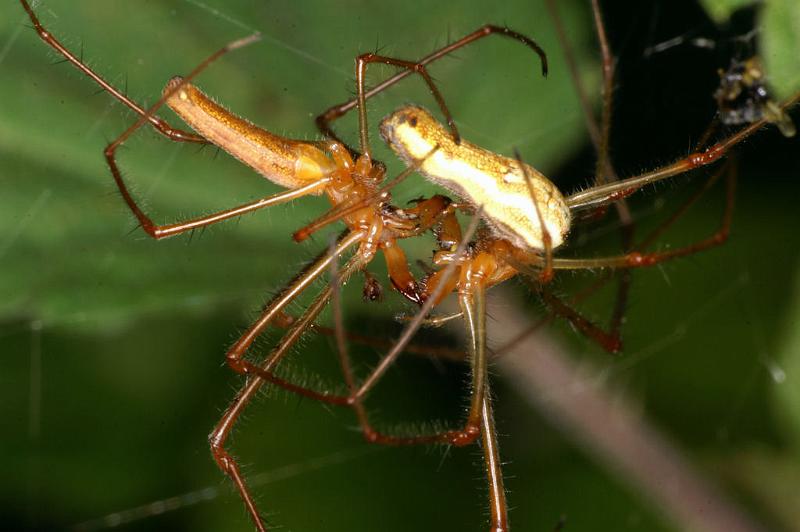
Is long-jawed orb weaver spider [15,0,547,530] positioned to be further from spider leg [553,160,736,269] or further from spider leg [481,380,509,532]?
spider leg [553,160,736,269]

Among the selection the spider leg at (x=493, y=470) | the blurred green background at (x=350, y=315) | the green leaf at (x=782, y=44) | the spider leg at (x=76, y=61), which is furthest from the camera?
the blurred green background at (x=350, y=315)

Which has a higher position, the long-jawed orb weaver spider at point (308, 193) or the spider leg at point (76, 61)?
the spider leg at point (76, 61)

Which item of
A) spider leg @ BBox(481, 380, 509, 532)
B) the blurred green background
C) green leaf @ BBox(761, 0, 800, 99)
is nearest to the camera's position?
green leaf @ BBox(761, 0, 800, 99)

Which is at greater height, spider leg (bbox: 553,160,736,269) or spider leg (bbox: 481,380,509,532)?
spider leg (bbox: 553,160,736,269)

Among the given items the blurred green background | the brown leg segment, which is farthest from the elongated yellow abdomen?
→ the blurred green background

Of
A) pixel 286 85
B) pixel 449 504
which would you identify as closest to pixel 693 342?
pixel 449 504

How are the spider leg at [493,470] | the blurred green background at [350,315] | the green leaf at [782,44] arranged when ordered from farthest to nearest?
the blurred green background at [350,315]
the spider leg at [493,470]
the green leaf at [782,44]

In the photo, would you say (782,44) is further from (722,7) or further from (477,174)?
(477,174)

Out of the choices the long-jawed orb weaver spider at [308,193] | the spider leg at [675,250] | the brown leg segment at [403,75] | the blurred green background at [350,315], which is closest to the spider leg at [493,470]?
the long-jawed orb weaver spider at [308,193]

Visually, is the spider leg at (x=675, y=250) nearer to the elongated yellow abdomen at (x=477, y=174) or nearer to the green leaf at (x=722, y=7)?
the elongated yellow abdomen at (x=477, y=174)
